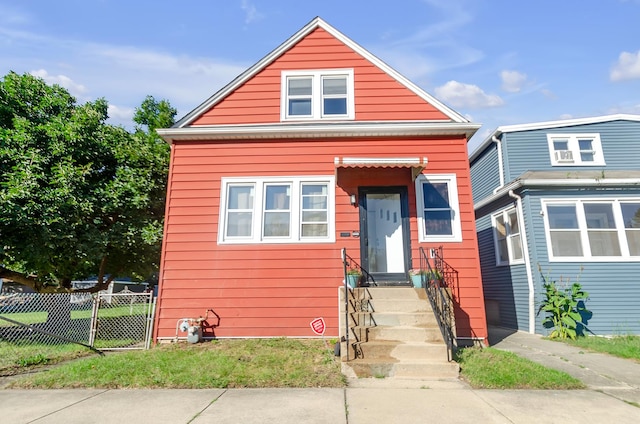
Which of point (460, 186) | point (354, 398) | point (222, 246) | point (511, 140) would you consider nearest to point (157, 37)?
point (222, 246)

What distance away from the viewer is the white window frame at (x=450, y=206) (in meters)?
7.22

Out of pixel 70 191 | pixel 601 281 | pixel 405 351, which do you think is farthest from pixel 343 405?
pixel 601 281

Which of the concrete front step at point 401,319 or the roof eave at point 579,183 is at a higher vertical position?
the roof eave at point 579,183

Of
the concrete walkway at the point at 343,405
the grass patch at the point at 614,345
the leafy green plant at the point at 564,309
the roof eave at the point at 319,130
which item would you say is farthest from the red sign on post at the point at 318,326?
the leafy green plant at the point at 564,309

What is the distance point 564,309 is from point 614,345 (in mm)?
1366

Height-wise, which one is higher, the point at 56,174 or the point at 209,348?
the point at 56,174

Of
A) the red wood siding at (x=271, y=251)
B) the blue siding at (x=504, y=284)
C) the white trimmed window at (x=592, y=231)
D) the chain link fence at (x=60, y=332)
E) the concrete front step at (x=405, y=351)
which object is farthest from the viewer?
the blue siding at (x=504, y=284)

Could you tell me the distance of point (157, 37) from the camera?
827 centimetres

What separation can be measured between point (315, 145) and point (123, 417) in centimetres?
625

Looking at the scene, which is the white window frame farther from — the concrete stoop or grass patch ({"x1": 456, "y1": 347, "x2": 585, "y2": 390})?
grass patch ({"x1": 456, "y1": 347, "x2": 585, "y2": 390})

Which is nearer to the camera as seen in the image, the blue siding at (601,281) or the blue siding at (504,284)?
the blue siding at (601,281)

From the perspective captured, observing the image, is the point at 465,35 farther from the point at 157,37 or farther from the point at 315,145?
the point at 157,37

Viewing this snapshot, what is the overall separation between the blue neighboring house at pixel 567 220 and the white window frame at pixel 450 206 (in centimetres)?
330

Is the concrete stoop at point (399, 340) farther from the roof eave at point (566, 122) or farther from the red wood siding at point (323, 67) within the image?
the roof eave at point (566, 122)
